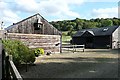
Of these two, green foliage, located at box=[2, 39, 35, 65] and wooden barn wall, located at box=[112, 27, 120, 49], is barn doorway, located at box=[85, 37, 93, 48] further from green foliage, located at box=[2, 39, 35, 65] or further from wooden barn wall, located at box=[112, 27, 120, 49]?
green foliage, located at box=[2, 39, 35, 65]

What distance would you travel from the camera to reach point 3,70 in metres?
7.66

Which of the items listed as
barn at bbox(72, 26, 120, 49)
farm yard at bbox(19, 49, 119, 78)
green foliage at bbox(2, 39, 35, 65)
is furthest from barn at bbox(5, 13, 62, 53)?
barn at bbox(72, 26, 120, 49)

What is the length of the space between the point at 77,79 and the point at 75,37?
38.8 m

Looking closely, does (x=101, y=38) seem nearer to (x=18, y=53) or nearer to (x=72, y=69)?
(x=72, y=69)

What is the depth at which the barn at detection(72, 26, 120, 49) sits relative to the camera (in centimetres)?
4144

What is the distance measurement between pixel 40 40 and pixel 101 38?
21.5 meters

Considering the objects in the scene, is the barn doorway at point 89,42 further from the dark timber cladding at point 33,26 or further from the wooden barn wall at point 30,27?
the dark timber cladding at point 33,26

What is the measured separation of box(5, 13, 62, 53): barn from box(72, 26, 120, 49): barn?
17524 mm

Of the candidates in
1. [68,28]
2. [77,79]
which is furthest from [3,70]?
[68,28]

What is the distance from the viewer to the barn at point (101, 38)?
41438mm

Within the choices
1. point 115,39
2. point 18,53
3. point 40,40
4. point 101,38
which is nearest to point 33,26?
point 40,40

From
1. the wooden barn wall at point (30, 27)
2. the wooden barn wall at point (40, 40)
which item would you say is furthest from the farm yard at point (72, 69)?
the wooden barn wall at point (30, 27)

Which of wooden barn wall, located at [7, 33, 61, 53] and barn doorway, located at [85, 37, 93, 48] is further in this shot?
barn doorway, located at [85, 37, 93, 48]

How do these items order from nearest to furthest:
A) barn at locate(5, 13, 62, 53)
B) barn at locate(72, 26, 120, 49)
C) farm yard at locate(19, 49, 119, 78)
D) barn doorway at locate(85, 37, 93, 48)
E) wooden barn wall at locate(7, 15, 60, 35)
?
farm yard at locate(19, 49, 119, 78) → wooden barn wall at locate(7, 15, 60, 35) → barn at locate(5, 13, 62, 53) → barn at locate(72, 26, 120, 49) → barn doorway at locate(85, 37, 93, 48)
